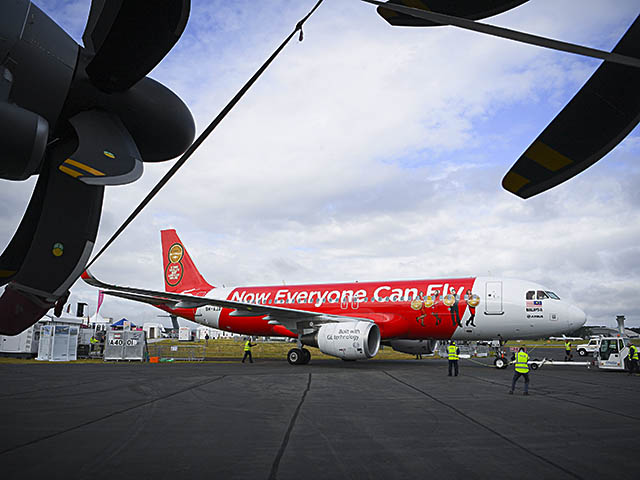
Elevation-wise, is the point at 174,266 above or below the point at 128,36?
above

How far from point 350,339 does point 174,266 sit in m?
13.6

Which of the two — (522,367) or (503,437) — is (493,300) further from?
(503,437)

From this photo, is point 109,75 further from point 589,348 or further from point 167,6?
point 589,348

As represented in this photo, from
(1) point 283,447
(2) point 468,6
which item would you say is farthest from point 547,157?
(1) point 283,447

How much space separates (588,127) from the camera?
246cm

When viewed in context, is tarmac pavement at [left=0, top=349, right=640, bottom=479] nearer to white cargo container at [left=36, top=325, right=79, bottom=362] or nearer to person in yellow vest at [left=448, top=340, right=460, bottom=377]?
person in yellow vest at [left=448, top=340, right=460, bottom=377]

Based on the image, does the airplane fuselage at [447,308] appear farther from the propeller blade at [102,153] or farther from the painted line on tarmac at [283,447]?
the propeller blade at [102,153]

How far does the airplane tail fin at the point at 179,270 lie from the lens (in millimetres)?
25578

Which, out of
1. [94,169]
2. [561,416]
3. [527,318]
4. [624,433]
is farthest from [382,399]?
[527,318]

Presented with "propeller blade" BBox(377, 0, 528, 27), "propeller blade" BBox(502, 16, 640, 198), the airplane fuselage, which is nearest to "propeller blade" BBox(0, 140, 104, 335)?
"propeller blade" BBox(377, 0, 528, 27)

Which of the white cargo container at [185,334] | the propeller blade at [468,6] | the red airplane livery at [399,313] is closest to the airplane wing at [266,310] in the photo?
the red airplane livery at [399,313]

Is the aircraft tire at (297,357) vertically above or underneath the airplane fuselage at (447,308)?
underneath

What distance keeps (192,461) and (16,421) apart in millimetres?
3463

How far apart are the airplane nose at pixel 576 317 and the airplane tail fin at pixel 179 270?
17.2 metres
